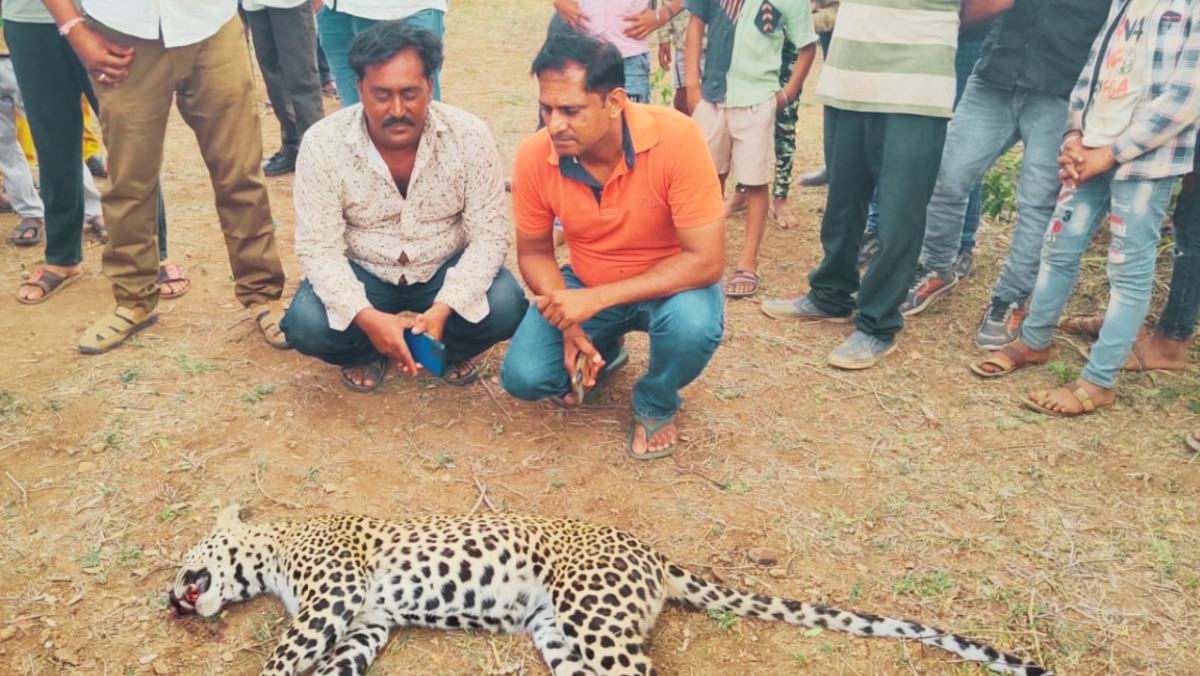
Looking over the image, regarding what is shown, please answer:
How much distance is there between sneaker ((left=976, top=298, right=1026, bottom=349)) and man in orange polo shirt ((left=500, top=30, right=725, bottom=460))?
1.80m

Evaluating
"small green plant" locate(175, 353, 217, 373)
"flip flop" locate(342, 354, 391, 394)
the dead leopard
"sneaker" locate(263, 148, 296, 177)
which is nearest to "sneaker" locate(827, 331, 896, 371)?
the dead leopard

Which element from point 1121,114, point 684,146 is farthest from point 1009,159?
point 684,146

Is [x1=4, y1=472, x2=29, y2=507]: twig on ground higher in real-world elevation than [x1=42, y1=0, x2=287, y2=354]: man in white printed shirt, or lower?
lower

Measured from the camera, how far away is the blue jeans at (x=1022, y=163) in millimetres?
4172

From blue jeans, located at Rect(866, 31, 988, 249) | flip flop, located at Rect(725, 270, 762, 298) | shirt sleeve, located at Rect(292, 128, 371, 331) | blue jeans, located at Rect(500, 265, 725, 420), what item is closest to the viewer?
blue jeans, located at Rect(500, 265, 725, 420)

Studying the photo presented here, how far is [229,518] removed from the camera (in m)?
3.16

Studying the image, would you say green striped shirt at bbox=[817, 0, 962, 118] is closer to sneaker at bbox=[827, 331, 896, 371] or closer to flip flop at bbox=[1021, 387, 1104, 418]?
sneaker at bbox=[827, 331, 896, 371]

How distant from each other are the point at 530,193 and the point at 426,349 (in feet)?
2.59

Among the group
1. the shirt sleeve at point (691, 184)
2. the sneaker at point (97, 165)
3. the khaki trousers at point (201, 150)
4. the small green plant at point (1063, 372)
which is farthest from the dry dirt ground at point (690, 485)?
the sneaker at point (97, 165)

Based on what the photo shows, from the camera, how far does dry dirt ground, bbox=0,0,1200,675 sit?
2818 millimetres

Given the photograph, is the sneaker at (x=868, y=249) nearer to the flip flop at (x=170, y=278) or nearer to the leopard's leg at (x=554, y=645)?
the leopard's leg at (x=554, y=645)

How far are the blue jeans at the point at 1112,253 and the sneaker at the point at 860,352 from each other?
2.42 ft

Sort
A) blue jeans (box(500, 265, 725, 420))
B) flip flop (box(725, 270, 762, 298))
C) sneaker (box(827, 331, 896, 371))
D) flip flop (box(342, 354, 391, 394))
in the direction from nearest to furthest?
1. blue jeans (box(500, 265, 725, 420))
2. flip flop (box(342, 354, 391, 394))
3. sneaker (box(827, 331, 896, 371))
4. flip flop (box(725, 270, 762, 298))

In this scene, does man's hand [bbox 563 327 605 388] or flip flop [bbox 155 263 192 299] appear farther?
flip flop [bbox 155 263 192 299]
